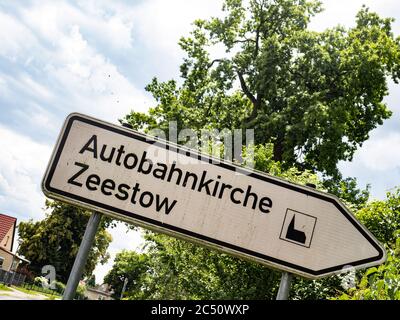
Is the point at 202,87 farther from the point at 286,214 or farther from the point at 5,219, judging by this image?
the point at 5,219

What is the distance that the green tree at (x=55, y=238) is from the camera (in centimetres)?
4938

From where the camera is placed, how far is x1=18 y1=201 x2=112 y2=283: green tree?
49.4 m

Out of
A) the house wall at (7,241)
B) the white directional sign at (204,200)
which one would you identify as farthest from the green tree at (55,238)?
the white directional sign at (204,200)

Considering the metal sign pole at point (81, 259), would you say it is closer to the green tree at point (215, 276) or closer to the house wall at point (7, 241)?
the green tree at point (215, 276)

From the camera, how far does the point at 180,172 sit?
2.48m

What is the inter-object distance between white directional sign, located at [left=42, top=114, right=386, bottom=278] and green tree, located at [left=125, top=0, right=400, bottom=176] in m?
17.4

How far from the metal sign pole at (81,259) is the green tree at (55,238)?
47.9m

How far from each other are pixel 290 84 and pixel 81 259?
19.9 meters

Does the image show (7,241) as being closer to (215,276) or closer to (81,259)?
(215,276)

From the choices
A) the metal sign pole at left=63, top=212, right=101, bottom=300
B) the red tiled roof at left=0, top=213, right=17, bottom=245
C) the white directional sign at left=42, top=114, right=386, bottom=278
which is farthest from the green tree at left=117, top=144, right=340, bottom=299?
the red tiled roof at left=0, top=213, right=17, bottom=245

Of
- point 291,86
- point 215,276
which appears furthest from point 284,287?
point 291,86

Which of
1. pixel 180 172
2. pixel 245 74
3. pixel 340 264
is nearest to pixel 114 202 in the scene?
pixel 180 172

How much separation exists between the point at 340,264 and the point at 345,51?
799 inches

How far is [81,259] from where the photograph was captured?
2244mm
